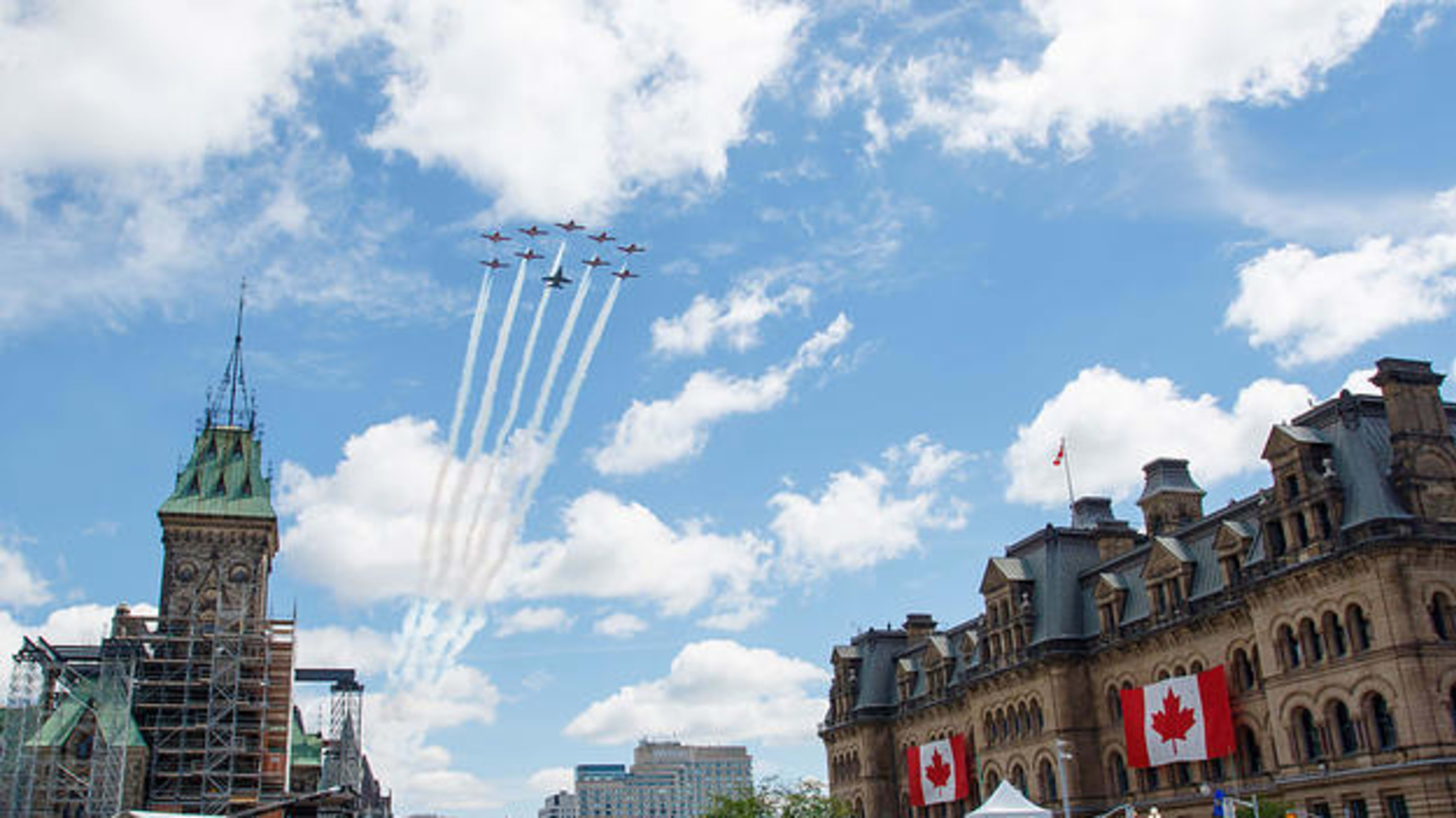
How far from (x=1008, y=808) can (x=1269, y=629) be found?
1671 centimetres

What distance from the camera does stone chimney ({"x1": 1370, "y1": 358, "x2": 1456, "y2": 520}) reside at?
57.0m

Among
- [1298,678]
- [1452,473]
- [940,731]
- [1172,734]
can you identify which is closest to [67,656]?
[940,731]

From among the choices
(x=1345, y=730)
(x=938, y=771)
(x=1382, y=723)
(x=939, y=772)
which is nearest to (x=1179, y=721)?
(x=1345, y=730)

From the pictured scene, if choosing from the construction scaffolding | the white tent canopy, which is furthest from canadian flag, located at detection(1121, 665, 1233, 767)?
the construction scaffolding

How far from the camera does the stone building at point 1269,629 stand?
54.8 meters

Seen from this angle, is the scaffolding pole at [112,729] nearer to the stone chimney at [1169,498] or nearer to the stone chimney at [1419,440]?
the stone chimney at [1169,498]

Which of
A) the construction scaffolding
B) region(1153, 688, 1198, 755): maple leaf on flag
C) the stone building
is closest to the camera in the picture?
the stone building

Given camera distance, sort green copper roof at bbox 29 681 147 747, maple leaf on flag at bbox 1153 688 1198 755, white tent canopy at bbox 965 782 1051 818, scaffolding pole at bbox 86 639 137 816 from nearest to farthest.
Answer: white tent canopy at bbox 965 782 1051 818 → maple leaf on flag at bbox 1153 688 1198 755 → scaffolding pole at bbox 86 639 137 816 → green copper roof at bbox 29 681 147 747

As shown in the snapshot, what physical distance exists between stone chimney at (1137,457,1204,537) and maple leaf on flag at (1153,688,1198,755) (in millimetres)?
18963

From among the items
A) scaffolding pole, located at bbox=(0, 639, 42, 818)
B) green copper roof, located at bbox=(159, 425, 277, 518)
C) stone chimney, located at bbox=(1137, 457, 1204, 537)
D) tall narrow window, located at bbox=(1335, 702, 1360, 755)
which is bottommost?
tall narrow window, located at bbox=(1335, 702, 1360, 755)

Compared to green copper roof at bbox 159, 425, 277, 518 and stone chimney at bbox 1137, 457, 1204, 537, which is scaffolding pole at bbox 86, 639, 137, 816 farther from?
stone chimney at bbox 1137, 457, 1204, 537

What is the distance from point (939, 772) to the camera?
90.8 metres

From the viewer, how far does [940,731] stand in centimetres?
9412

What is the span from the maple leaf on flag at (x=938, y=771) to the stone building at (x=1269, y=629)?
2055 mm
